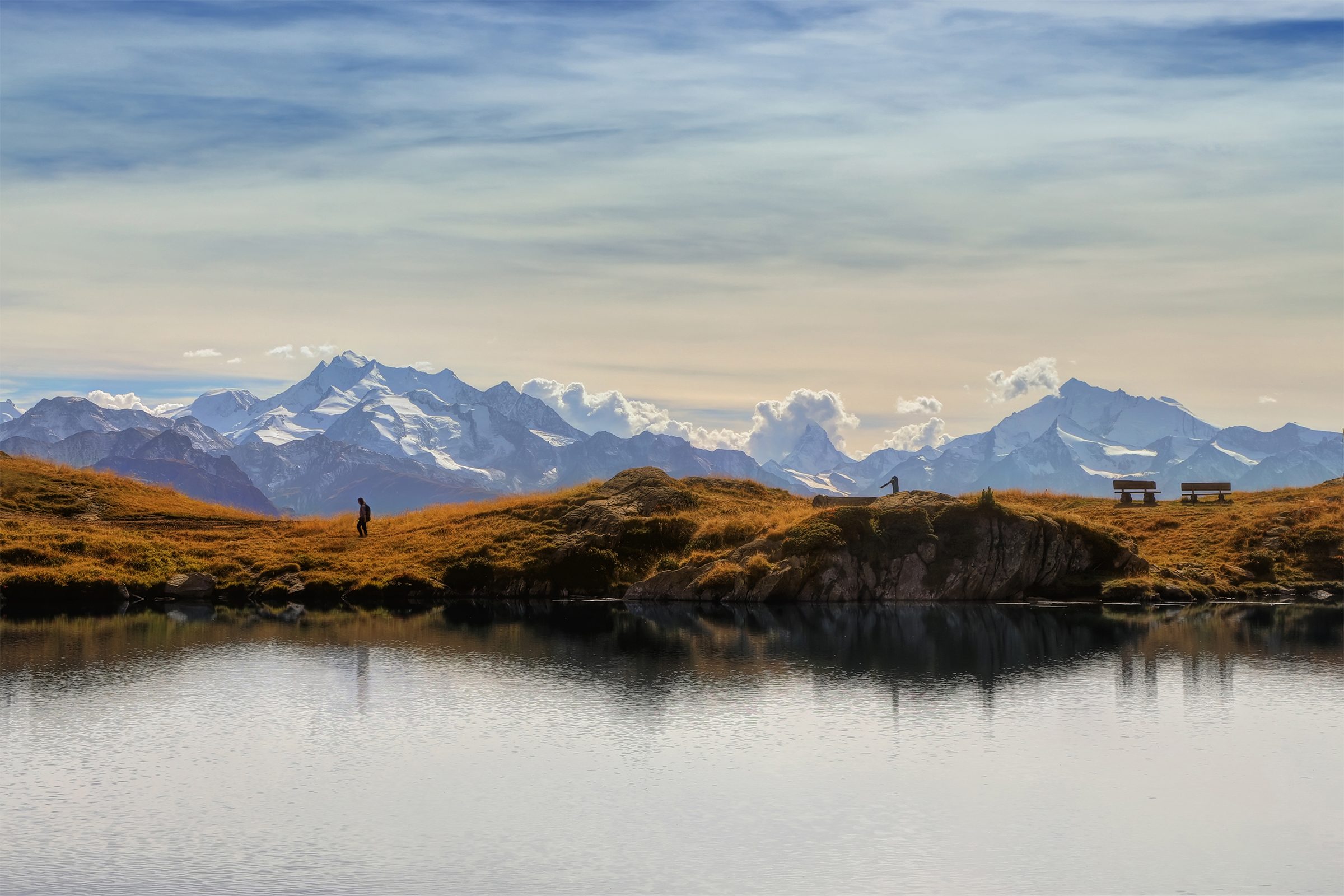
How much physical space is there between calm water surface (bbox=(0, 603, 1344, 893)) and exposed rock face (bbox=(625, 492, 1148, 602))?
19551mm

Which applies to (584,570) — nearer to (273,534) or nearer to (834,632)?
(834,632)

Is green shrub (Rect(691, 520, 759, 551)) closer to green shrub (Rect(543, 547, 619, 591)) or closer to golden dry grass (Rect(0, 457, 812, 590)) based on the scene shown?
golden dry grass (Rect(0, 457, 812, 590))

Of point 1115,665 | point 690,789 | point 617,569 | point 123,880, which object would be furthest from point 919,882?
point 617,569

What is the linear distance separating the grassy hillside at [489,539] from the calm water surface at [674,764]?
2400 centimetres

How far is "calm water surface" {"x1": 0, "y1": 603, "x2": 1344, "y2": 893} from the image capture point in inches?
1110

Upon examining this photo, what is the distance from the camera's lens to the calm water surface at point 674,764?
92.5 ft

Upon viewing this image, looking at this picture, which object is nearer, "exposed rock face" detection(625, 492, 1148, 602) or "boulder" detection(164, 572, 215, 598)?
"exposed rock face" detection(625, 492, 1148, 602)

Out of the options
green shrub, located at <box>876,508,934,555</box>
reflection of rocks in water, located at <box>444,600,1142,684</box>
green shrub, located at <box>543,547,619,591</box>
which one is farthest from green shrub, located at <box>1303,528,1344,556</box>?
green shrub, located at <box>543,547,619,591</box>

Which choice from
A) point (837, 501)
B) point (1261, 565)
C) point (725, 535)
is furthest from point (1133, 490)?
point (725, 535)

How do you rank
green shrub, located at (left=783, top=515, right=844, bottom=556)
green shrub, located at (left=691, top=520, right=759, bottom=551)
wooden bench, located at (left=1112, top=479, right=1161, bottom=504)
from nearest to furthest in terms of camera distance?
green shrub, located at (left=783, top=515, right=844, bottom=556) → green shrub, located at (left=691, top=520, right=759, bottom=551) → wooden bench, located at (left=1112, top=479, right=1161, bottom=504)

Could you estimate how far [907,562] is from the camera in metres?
86.2

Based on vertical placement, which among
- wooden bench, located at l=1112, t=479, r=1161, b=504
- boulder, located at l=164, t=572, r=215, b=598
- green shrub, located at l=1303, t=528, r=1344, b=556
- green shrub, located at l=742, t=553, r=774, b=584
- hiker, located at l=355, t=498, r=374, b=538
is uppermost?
wooden bench, located at l=1112, t=479, r=1161, b=504

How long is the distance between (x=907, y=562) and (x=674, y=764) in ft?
167

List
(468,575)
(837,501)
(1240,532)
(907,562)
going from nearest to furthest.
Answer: (907,562), (468,575), (1240,532), (837,501)
